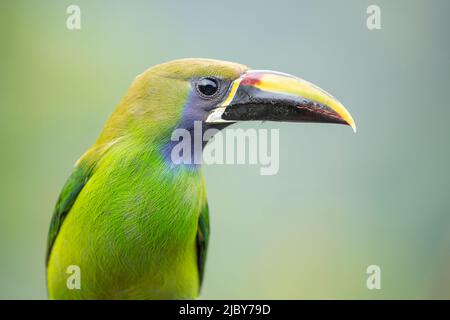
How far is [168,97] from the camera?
3.22m

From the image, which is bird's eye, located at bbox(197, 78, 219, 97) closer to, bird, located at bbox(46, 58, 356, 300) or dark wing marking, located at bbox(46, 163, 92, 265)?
bird, located at bbox(46, 58, 356, 300)

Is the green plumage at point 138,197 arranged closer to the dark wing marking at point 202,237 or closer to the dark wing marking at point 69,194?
the dark wing marking at point 69,194

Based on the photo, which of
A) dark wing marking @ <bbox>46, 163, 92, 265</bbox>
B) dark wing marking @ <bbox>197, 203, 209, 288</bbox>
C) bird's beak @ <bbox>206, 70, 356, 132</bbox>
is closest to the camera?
bird's beak @ <bbox>206, 70, 356, 132</bbox>

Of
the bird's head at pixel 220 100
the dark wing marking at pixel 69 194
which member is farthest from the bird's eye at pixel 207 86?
the dark wing marking at pixel 69 194

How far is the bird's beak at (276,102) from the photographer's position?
3162 mm

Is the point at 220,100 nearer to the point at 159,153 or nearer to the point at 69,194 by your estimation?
the point at 159,153

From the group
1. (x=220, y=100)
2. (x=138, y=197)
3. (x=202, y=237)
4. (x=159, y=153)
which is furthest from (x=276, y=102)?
(x=202, y=237)

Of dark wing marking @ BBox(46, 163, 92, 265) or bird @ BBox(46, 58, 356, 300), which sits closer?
bird @ BBox(46, 58, 356, 300)

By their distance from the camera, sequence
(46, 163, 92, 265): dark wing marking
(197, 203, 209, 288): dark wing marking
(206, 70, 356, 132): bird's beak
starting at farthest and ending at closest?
(197, 203, 209, 288): dark wing marking < (46, 163, 92, 265): dark wing marking < (206, 70, 356, 132): bird's beak

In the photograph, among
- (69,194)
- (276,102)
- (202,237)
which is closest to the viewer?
(276,102)

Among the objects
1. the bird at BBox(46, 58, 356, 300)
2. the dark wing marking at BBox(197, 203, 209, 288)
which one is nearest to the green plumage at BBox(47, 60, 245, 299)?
the bird at BBox(46, 58, 356, 300)

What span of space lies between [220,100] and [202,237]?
916 mm

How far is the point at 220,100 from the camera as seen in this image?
127 inches

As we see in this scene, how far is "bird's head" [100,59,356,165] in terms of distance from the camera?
3170 mm
